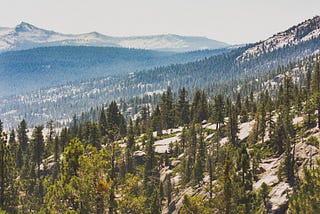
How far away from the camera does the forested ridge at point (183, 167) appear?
136 feet

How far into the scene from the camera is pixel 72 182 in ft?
131

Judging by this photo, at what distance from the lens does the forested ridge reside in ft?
136

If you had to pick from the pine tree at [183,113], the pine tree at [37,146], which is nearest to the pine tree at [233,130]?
the pine tree at [183,113]

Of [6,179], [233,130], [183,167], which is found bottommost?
[183,167]

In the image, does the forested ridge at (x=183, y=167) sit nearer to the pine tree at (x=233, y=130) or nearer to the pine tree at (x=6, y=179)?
the pine tree at (x=6, y=179)

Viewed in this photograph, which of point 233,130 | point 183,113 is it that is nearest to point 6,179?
point 233,130

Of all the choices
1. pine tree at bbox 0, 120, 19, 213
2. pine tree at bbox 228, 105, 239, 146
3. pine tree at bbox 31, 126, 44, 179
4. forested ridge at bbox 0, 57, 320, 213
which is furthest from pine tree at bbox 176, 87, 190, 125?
pine tree at bbox 0, 120, 19, 213

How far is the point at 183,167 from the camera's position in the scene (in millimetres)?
105312

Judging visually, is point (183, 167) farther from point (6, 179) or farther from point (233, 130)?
point (6, 179)

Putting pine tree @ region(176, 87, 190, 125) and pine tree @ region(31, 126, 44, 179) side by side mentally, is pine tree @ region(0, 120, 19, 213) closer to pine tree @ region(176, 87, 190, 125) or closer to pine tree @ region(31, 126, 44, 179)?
pine tree @ region(31, 126, 44, 179)

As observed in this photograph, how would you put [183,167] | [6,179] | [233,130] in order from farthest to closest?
[233,130] → [183,167] → [6,179]

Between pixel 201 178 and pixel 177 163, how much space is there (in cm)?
2366

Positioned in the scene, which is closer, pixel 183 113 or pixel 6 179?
pixel 6 179

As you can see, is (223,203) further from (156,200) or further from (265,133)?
(265,133)
